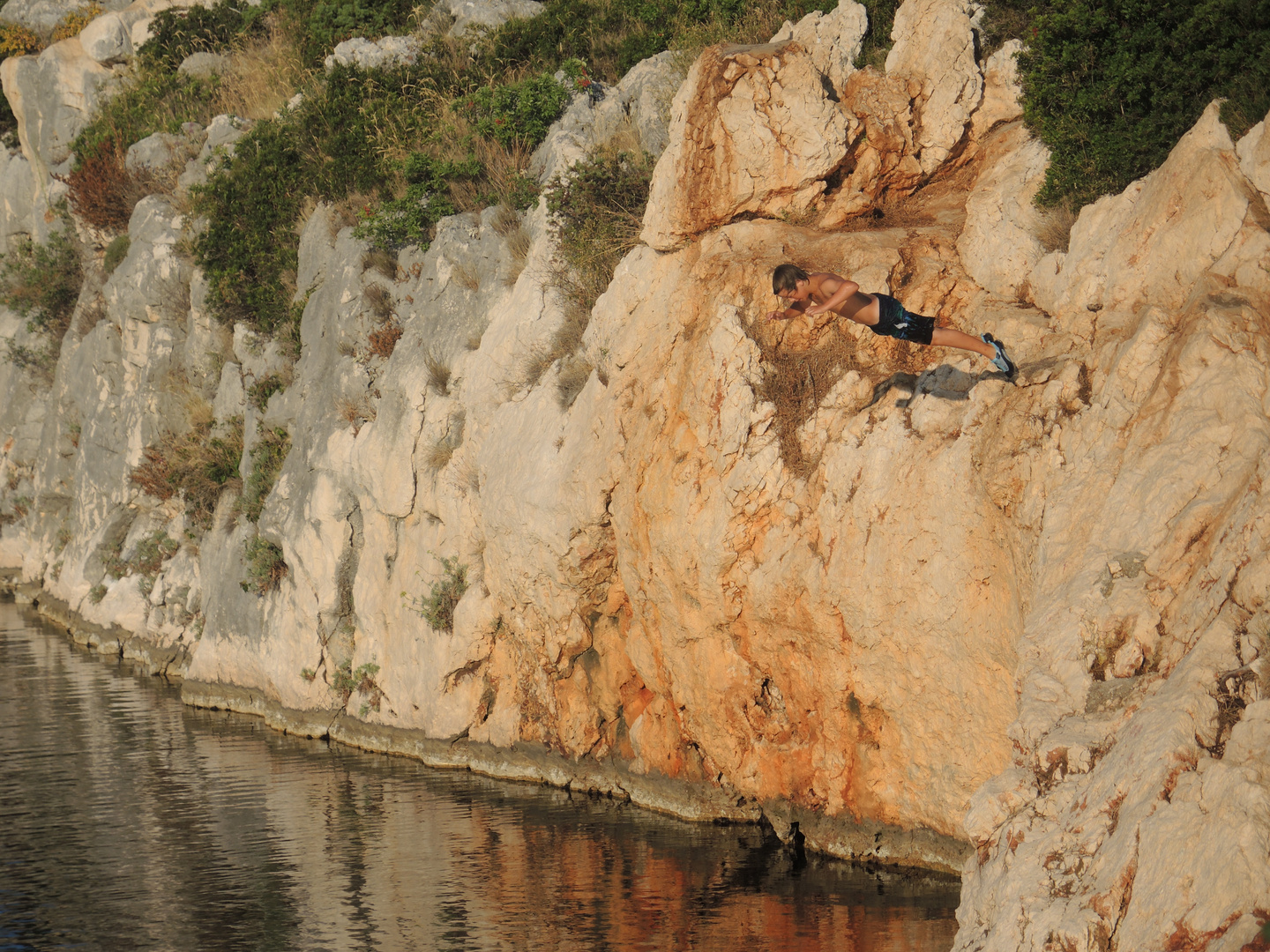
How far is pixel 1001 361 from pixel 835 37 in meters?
6.32

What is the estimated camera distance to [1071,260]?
12.3 m

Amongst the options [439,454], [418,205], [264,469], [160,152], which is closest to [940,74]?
[439,454]

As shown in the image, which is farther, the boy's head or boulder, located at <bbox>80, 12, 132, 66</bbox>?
boulder, located at <bbox>80, 12, 132, 66</bbox>

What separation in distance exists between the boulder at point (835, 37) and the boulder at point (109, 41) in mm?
24682

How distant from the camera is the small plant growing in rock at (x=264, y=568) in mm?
22047

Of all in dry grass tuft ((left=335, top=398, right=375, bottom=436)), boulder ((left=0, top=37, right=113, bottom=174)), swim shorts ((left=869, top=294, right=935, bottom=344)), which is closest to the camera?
swim shorts ((left=869, top=294, right=935, bottom=344))

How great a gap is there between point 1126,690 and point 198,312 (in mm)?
22632

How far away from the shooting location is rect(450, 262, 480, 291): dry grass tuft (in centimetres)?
2002

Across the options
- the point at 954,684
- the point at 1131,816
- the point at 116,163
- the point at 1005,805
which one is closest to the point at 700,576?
the point at 954,684

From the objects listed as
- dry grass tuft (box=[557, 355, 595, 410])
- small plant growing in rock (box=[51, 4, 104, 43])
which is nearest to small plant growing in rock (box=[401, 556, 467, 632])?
dry grass tuft (box=[557, 355, 595, 410])

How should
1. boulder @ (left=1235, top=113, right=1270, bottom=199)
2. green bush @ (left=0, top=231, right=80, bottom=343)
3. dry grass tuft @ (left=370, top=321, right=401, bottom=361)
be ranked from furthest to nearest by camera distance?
green bush @ (left=0, top=231, right=80, bottom=343) → dry grass tuft @ (left=370, top=321, right=401, bottom=361) → boulder @ (left=1235, top=113, right=1270, bottom=199)

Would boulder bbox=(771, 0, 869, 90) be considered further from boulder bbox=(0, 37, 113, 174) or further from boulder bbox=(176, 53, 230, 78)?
boulder bbox=(0, 37, 113, 174)

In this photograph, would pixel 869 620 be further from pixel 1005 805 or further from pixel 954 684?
pixel 1005 805

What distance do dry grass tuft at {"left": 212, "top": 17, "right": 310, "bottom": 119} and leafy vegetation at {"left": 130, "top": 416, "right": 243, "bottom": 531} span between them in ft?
23.0
